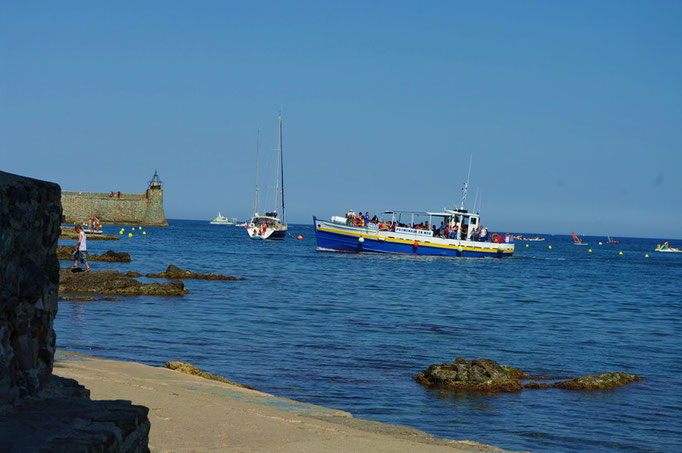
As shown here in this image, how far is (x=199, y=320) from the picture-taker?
1842 centimetres

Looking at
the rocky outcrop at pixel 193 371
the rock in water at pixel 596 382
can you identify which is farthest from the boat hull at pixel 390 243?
the rocky outcrop at pixel 193 371

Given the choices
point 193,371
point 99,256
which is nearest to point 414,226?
point 99,256

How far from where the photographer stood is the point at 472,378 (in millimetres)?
11805

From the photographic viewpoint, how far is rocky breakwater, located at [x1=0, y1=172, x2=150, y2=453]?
3.87 meters

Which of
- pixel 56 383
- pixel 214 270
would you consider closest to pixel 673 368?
pixel 56 383

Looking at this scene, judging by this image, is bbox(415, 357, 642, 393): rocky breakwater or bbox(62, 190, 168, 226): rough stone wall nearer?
bbox(415, 357, 642, 393): rocky breakwater

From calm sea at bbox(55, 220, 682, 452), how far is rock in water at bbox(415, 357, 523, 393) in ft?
1.00

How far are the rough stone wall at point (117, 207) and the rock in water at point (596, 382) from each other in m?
119

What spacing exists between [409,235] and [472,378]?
4275 centimetres

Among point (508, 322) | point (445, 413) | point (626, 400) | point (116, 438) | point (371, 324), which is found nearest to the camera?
point (116, 438)

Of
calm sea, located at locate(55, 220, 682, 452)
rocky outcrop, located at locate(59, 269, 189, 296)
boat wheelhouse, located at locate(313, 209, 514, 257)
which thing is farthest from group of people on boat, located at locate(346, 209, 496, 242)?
rocky outcrop, located at locate(59, 269, 189, 296)

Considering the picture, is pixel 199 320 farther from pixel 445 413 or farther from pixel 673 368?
pixel 673 368

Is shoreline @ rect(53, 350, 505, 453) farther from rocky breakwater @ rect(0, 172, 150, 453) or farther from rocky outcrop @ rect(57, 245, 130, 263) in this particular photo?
rocky outcrop @ rect(57, 245, 130, 263)

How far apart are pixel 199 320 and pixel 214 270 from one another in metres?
21.3
